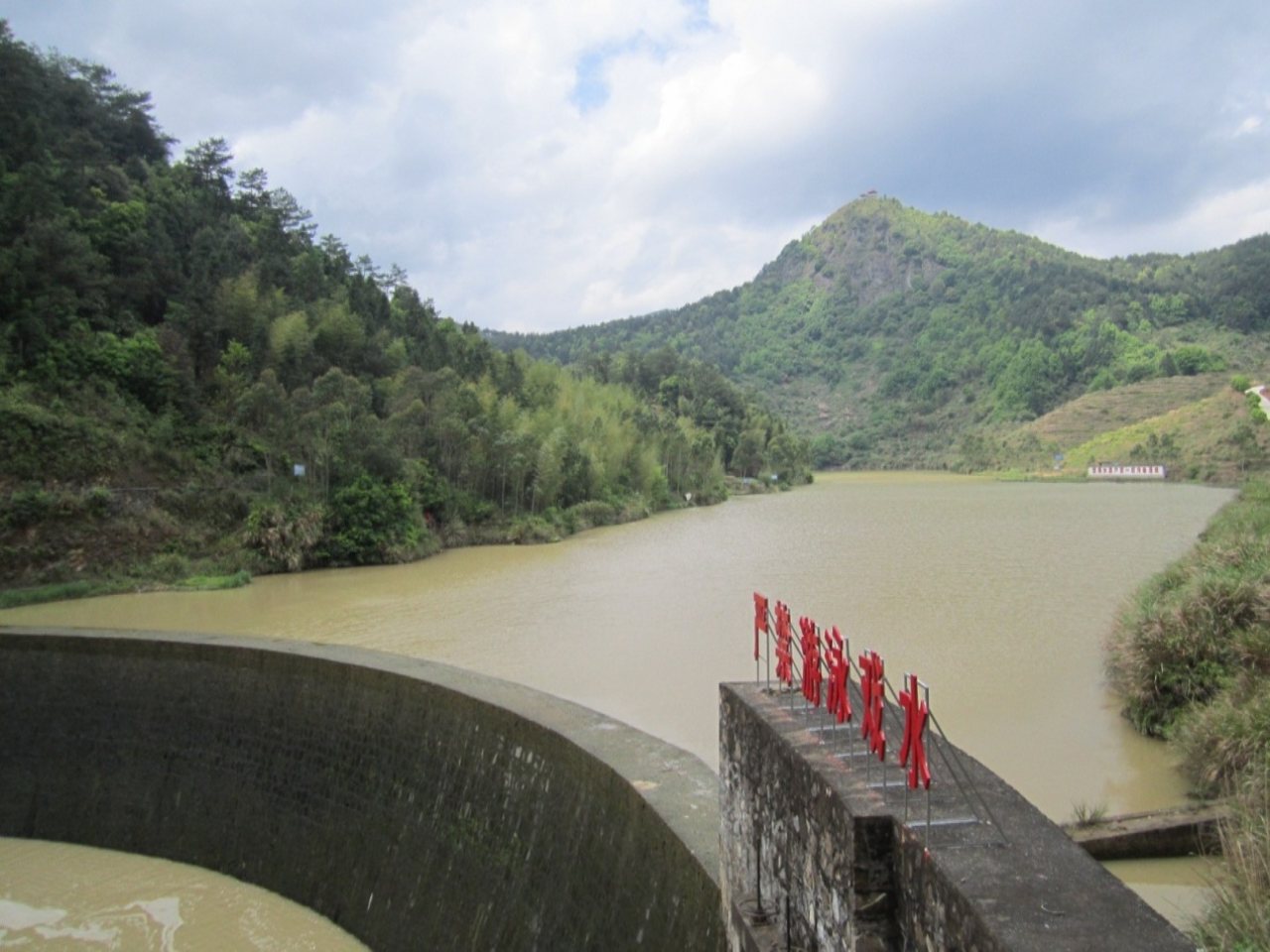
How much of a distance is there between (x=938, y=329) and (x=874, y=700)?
345 ft

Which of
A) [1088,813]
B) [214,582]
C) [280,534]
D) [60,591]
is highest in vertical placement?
[280,534]

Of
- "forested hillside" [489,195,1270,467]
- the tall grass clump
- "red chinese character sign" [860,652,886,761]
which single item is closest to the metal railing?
"red chinese character sign" [860,652,886,761]

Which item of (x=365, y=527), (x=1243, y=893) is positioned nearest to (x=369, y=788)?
(x=1243, y=893)

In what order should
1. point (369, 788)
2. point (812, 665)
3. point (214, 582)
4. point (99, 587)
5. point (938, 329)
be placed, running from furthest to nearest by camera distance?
point (938, 329)
point (214, 582)
point (99, 587)
point (369, 788)
point (812, 665)

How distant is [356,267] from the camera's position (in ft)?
138

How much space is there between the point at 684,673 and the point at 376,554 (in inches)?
458

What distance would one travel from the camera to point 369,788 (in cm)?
679

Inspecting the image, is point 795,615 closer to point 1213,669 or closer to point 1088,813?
point 1213,669

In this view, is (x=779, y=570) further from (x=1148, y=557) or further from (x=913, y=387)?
(x=913, y=387)

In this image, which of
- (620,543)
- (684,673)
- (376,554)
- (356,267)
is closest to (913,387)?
(356,267)

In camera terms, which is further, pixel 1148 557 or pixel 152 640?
pixel 1148 557

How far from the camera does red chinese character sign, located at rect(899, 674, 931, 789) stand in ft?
8.27

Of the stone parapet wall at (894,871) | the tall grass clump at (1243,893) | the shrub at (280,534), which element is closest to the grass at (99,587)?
the shrub at (280,534)

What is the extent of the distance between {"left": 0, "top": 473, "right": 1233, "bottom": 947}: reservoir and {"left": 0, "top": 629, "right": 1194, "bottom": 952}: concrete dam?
1.44 metres
